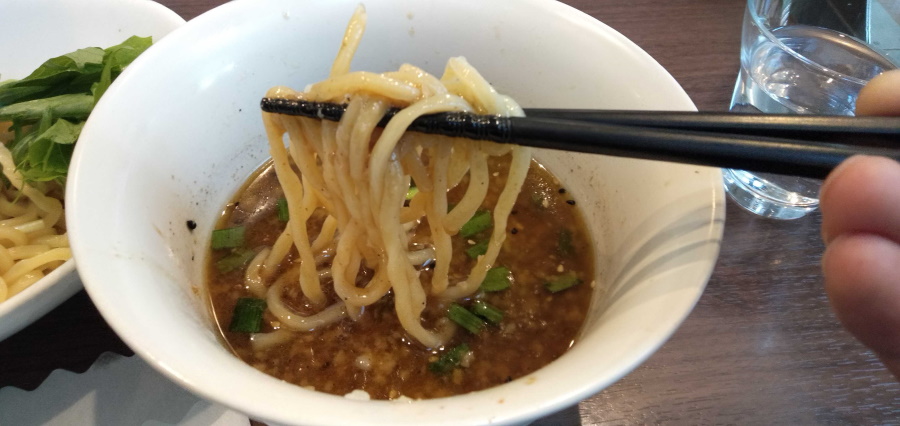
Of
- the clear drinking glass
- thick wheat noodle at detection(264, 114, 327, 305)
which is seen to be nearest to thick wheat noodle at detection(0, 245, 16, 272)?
thick wheat noodle at detection(264, 114, 327, 305)

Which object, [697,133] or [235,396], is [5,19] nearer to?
[235,396]

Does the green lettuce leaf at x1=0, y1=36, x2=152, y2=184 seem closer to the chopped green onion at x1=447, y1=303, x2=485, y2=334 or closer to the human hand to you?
the chopped green onion at x1=447, y1=303, x2=485, y2=334

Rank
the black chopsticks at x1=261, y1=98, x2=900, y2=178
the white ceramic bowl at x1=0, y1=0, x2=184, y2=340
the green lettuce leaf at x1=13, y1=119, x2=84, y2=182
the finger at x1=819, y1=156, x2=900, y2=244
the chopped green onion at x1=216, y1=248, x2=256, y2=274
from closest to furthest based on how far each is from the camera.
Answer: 1. the finger at x1=819, y1=156, x2=900, y2=244
2. the black chopsticks at x1=261, y1=98, x2=900, y2=178
3. the chopped green onion at x1=216, y1=248, x2=256, y2=274
4. the green lettuce leaf at x1=13, y1=119, x2=84, y2=182
5. the white ceramic bowl at x1=0, y1=0, x2=184, y2=340

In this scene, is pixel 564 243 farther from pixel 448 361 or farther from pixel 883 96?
pixel 883 96

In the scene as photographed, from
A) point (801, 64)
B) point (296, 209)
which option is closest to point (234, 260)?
point (296, 209)

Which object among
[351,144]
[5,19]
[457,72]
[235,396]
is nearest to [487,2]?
[457,72]
